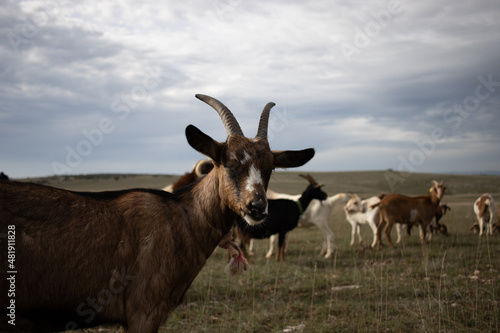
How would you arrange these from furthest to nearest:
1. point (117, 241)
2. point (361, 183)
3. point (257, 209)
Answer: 1. point (361, 183)
2. point (257, 209)
3. point (117, 241)

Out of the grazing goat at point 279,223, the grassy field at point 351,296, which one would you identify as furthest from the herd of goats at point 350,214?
the grassy field at point 351,296

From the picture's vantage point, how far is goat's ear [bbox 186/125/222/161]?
3.61 metres

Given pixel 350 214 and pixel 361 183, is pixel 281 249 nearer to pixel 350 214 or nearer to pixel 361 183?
pixel 350 214

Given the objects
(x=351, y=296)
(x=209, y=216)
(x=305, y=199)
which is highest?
(x=209, y=216)

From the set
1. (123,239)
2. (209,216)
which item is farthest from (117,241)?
(209,216)

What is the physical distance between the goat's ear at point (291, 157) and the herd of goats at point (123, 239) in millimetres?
12

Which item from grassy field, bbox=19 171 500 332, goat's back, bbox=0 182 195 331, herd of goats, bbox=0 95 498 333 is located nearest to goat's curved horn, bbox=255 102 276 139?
herd of goats, bbox=0 95 498 333

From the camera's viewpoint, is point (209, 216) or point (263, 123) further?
point (263, 123)

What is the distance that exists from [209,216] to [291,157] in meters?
1.12

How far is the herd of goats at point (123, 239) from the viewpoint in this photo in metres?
2.93

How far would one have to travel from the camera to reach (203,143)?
371 cm

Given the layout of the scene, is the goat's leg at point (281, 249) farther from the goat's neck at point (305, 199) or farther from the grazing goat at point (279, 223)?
the goat's neck at point (305, 199)

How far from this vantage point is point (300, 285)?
8.88 meters

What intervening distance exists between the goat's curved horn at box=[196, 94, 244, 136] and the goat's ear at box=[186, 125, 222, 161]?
1.06ft
